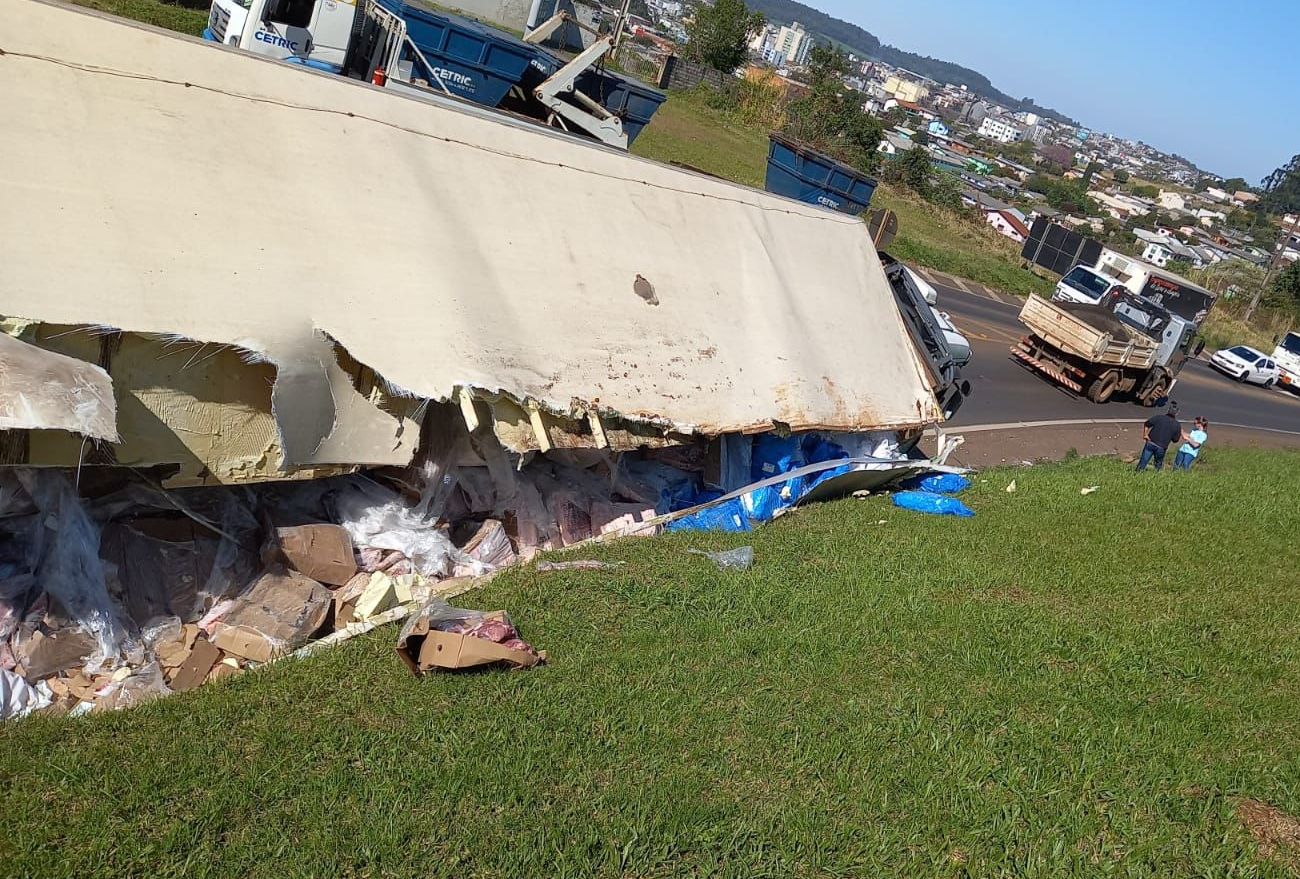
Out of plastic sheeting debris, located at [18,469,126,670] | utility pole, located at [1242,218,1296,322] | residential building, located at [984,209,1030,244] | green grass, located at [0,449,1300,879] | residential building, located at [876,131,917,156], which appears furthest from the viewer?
residential building, located at [984,209,1030,244]

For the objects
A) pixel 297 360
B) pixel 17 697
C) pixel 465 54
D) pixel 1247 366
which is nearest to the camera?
pixel 17 697

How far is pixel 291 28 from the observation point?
15406 mm

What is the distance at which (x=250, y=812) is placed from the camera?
390 centimetres

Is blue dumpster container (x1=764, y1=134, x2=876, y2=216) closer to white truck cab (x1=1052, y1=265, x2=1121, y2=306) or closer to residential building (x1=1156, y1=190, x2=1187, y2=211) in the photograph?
white truck cab (x1=1052, y1=265, x2=1121, y2=306)

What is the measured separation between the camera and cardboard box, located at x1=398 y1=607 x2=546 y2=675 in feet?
16.2

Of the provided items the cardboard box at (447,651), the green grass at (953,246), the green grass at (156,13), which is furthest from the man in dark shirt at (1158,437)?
the green grass at (156,13)

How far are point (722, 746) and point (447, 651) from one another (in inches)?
60.4

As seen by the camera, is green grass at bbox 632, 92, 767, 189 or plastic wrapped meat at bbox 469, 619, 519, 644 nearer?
plastic wrapped meat at bbox 469, 619, 519, 644

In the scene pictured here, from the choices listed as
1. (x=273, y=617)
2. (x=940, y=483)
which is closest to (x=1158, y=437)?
(x=940, y=483)

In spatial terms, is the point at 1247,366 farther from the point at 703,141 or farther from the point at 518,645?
the point at 518,645

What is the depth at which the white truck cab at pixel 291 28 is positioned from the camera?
15.0m

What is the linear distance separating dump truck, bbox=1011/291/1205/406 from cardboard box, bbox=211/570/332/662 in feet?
58.4

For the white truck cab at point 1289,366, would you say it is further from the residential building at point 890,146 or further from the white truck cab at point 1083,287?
the residential building at point 890,146

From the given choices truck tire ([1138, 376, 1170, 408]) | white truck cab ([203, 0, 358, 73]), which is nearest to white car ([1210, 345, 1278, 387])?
truck tire ([1138, 376, 1170, 408])
